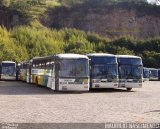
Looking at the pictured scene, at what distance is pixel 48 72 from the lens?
3500 centimetres

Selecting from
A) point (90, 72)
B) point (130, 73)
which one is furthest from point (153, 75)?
point (90, 72)

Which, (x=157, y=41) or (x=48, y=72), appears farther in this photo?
(x=157, y=41)

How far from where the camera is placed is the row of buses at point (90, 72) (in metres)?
31.9

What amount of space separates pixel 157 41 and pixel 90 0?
33209 millimetres

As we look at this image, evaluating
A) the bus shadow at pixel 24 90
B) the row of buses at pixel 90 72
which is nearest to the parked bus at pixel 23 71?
the bus shadow at pixel 24 90

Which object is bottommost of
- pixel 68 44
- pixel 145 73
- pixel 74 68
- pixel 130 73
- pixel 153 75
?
pixel 153 75

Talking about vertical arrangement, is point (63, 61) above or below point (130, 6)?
below

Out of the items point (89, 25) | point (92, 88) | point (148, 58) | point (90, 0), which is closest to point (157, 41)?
point (148, 58)

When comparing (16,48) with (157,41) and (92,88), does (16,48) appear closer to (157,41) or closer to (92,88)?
(157,41)

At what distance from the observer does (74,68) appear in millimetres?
32250

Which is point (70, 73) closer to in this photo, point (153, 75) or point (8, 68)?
point (8, 68)

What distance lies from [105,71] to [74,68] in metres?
2.69

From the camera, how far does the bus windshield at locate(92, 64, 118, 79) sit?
33619mm

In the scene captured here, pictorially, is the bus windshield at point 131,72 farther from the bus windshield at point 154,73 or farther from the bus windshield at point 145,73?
the bus windshield at point 154,73
